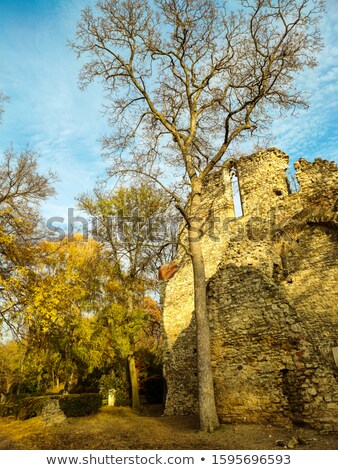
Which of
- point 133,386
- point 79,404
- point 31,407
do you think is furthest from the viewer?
point 133,386

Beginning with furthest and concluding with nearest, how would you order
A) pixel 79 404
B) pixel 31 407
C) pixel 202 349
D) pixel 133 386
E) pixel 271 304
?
pixel 133 386 < pixel 31 407 < pixel 79 404 < pixel 271 304 < pixel 202 349

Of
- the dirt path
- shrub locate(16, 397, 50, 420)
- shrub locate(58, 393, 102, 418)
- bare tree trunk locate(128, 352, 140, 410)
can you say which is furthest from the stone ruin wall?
shrub locate(16, 397, 50, 420)

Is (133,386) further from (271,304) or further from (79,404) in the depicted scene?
(271,304)

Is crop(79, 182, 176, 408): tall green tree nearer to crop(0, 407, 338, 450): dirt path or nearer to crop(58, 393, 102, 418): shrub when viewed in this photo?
crop(58, 393, 102, 418): shrub

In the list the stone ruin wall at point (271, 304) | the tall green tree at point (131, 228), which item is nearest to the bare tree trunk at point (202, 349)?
the stone ruin wall at point (271, 304)

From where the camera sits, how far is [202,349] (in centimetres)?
766

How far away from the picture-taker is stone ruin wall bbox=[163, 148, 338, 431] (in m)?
7.63

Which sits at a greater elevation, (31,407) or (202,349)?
(202,349)

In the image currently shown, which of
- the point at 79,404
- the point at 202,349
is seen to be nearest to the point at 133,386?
the point at 79,404

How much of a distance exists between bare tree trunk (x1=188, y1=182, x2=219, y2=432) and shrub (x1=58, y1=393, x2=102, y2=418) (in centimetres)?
817

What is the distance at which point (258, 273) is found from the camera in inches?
370

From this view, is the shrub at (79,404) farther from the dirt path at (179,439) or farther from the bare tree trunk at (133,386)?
the dirt path at (179,439)

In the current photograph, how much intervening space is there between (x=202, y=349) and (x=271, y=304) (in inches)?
98.0
